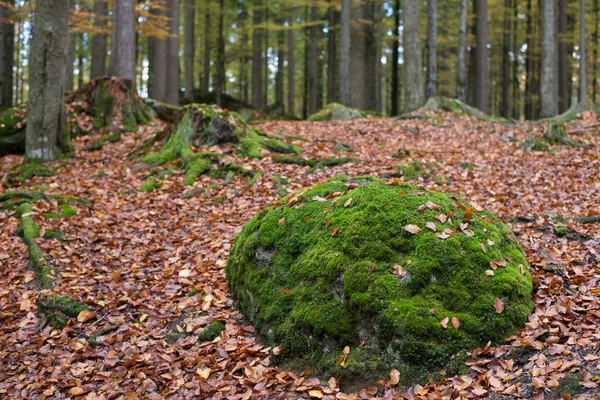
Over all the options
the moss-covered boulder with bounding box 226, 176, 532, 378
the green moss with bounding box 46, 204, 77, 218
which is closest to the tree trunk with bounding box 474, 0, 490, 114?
the moss-covered boulder with bounding box 226, 176, 532, 378

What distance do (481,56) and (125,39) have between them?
1131cm

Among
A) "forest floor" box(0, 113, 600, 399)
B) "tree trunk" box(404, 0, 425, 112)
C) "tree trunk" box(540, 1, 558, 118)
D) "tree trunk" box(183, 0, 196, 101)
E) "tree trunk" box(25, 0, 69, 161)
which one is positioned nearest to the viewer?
"forest floor" box(0, 113, 600, 399)

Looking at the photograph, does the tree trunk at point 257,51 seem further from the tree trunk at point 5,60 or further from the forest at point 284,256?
the forest at point 284,256

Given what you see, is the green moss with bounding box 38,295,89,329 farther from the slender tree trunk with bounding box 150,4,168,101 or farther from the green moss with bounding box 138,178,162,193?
the slender tree trunk with bounding box 150,4,168,101

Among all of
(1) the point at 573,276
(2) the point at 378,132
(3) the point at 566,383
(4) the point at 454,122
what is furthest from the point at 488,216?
(4) the point at 454,122

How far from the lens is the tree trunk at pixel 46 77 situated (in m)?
9.69

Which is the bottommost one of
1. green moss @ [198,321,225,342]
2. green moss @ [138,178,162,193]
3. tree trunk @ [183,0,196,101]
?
green moss @ [198,321,225,342]

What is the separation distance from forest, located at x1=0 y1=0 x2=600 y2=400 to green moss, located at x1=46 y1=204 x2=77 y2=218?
4cm

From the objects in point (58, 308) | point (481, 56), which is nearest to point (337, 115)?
point (481, 56)

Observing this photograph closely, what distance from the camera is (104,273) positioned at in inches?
240

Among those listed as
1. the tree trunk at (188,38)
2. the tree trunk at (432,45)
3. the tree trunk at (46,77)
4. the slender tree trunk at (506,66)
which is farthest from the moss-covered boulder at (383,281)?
the slender tree trunk at (506,66)

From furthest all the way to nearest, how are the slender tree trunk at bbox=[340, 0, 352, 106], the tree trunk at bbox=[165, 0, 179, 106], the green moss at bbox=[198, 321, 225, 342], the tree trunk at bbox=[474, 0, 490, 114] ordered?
the slender tree trunk at bbox=[340, 0, 352, 106] → the tree trunk at bbox=[165, 0, 179, 106] → the tree trunk at bbox=[474, 0, 490, 114] → the green moss at bbox=[198, 321, 225, 342]

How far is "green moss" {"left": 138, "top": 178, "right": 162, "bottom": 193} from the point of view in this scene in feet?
28.1

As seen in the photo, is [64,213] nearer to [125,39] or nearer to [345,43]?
[125,39]
